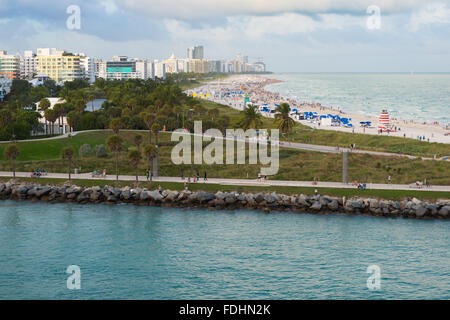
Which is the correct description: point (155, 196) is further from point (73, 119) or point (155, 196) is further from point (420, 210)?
point (73, 119)

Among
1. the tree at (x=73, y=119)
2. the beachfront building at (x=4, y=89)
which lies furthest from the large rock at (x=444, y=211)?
the beachfront building at (x=4, y=89)

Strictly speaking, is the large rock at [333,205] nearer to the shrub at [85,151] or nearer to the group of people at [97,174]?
the group of people at [97,174]

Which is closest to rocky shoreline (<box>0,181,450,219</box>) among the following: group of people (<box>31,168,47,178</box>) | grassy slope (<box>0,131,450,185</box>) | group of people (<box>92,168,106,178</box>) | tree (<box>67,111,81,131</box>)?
group of people (<box>31,168,47,178</box>)

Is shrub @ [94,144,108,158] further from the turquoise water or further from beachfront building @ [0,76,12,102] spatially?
beachfront building @ [0,76,12,102]
